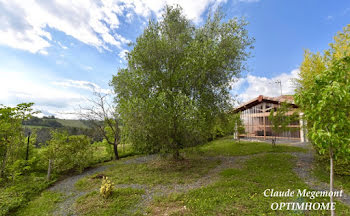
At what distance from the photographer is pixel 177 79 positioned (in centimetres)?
898

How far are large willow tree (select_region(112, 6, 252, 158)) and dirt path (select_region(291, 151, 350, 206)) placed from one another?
4768 mm

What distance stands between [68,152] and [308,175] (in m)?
12.9

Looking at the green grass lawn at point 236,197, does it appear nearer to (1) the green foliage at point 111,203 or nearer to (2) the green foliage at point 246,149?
(1) the green foliage at point 111,203

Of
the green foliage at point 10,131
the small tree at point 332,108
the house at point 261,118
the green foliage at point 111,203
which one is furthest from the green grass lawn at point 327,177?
the green foliage at point 10,131

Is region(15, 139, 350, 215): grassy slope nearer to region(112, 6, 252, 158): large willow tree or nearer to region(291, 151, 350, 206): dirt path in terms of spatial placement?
region(291, 151, 350, 206): dirt path

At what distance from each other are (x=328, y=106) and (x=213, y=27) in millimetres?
8299

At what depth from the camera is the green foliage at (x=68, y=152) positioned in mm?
9156

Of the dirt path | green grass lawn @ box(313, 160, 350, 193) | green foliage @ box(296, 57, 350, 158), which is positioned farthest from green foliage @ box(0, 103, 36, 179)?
green grass lawn @ box(313, 160, 350, 193)

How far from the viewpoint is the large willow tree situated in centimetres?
761

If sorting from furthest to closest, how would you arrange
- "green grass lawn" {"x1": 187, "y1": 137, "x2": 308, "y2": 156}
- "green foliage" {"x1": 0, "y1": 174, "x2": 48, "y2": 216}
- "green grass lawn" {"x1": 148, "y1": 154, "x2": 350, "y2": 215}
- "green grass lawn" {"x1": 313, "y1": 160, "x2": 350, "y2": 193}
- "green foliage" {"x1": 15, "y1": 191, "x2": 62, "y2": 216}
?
1. "green grass lawn" {"x1": 187, "y1": 137, "x2": 308, "y2": 156}
2. "green grass lawn" {"x1": 313, "y1": 160, "x2": 350, "y2": 193}
3. "green foliage" {"x1": 0, "y1": 174, "x2": 48, "y2": 216}
4. "green foliage" {"x1": 15, "y1": 191, "x2": 62, "y2": 216}
5. "green grass lawn" {"x1": 148, "y1": 154, "x2": 350, "y2": 215}

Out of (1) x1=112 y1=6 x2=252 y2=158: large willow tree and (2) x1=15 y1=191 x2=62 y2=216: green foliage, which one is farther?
(1) x1=112 y1=6 x2=252 y2=158: large willow tree

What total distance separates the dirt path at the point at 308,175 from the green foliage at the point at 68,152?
39.2ft

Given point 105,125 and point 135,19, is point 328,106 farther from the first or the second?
point 105,125

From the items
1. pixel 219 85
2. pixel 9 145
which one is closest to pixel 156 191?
pixel 9 145
